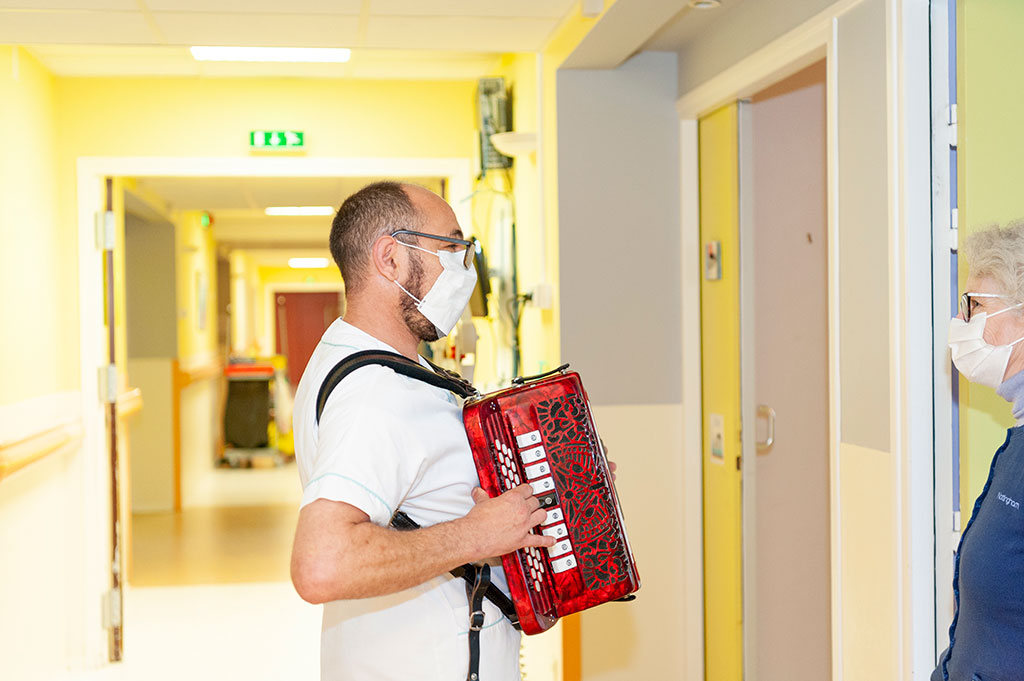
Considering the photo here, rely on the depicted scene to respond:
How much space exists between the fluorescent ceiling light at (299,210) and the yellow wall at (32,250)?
160 inches

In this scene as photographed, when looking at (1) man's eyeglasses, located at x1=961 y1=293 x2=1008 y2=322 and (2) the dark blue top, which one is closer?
(2) the dark blue top

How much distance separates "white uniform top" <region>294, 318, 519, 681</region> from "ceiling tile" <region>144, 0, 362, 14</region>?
160cm

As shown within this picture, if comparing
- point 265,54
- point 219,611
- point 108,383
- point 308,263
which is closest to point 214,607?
point 219,611

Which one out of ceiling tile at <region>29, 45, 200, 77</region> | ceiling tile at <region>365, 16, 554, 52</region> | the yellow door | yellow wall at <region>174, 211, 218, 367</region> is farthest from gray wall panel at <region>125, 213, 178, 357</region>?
the yellow door

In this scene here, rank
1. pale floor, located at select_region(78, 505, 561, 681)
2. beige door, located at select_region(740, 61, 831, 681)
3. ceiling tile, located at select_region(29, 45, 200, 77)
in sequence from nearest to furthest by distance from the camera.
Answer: beige door, located at select_region(740, 61, 831, 681)
ceiling tile, located at select_region(29, 45, 200, 77)
pale floor, located at select_region(78, 505, 561, 681)

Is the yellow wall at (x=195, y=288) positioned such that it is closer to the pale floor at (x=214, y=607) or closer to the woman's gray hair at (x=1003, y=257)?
the pale floor at (x=214, y=607)

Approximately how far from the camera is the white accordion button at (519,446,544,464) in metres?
1.65

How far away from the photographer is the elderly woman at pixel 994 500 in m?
1.66

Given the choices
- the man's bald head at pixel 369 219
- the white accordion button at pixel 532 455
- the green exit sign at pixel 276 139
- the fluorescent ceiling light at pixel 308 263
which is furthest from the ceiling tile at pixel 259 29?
the fluorescent ceiling light at pixel 308 263

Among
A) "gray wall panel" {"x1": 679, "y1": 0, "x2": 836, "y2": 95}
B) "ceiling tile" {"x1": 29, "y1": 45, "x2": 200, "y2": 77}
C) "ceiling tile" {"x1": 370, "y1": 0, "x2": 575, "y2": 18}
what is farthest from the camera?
"ceiling tile" {"x1": 29, "y1": 45, "x2": 200, "y2": 77}

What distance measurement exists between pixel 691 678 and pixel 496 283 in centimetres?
206

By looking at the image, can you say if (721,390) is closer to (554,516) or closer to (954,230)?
(954,230)

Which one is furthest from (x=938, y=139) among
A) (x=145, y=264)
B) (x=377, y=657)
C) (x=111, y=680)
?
(x=145, y=264)

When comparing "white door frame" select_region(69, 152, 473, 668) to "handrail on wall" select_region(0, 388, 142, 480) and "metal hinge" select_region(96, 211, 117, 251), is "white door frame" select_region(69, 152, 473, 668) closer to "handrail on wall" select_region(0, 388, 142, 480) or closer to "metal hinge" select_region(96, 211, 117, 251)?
"metal hinge" select_region(96, 211, 117, 251)
